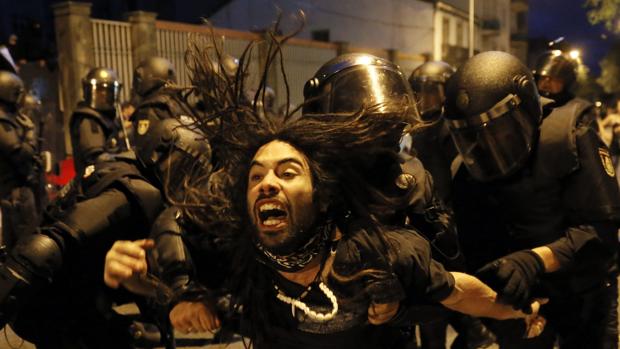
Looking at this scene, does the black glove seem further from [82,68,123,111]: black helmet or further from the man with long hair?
[82,68,123,111]: black helmet

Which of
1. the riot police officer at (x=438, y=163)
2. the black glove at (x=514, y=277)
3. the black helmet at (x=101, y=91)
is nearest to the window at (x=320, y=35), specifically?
the black helmet at (x=101, y=91)

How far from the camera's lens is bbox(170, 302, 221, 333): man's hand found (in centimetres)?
174

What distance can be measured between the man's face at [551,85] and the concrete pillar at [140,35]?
734cm

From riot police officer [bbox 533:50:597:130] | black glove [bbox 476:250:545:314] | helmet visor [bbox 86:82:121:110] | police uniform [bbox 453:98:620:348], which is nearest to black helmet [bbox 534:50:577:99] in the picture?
riot police officer [bbox 533:50:597:130]

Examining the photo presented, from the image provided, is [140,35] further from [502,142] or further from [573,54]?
[502,142]

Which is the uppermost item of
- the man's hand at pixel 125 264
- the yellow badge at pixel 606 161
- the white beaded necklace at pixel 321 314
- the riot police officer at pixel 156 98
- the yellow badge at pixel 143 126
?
the riot police officer at pixel 156 98

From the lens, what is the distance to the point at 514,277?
204cm

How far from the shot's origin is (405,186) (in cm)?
184

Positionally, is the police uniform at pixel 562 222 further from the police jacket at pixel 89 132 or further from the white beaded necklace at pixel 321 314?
the police jacket at pixel 89 132

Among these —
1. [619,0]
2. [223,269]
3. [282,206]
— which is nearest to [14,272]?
[223,269]

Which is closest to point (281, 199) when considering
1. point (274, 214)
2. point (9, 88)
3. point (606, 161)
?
point (274, 214)

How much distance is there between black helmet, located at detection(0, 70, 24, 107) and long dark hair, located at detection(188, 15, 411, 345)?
4046mm

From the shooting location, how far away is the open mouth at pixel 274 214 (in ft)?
5.20

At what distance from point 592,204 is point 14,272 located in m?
2.08
